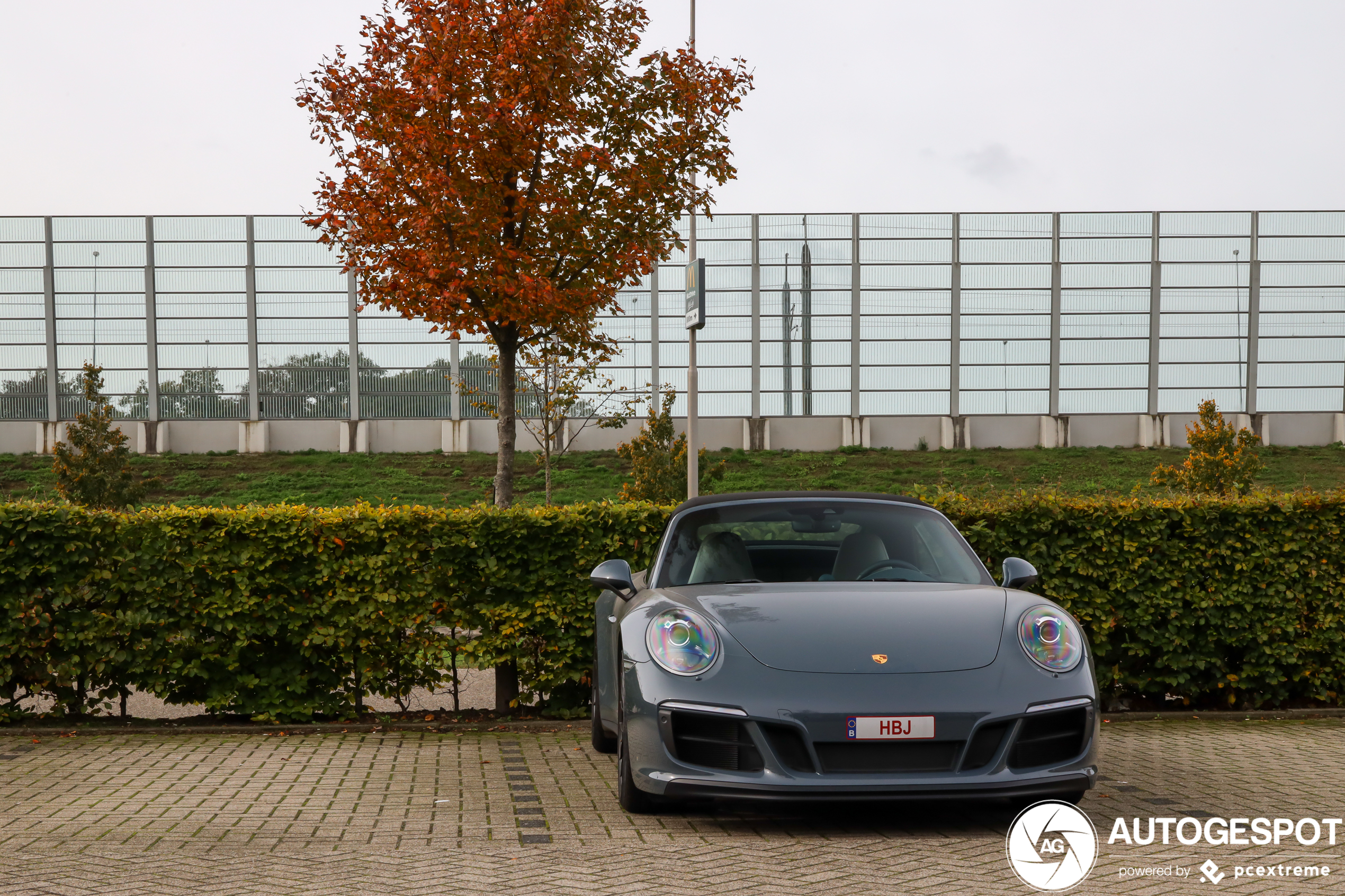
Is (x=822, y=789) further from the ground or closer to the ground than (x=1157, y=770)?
further from the ground

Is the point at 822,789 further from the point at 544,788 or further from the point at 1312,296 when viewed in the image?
the point at 1312,296

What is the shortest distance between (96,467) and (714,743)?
83.6 ft

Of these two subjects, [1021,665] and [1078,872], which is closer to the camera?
[1078,872]

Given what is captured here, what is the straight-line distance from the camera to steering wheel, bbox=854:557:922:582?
593 centimetres

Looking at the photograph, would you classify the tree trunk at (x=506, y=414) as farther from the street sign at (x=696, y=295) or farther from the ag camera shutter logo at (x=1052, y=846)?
the ag camera shutter logo at (x=1052, y=846)

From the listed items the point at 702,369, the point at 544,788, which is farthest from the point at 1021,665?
the point at 702,369

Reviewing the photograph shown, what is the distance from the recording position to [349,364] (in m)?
47.4

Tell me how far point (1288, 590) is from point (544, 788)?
5.41 metres

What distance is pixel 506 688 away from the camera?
8.34 metres

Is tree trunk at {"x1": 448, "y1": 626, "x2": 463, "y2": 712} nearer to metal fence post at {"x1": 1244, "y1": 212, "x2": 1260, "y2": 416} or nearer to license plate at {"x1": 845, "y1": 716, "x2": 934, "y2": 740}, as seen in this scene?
license plate at {"x1": 845, "y1": 716, "x2": 934, "y2": 740}

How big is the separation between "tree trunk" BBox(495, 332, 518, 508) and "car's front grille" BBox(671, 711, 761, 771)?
25.0 feet

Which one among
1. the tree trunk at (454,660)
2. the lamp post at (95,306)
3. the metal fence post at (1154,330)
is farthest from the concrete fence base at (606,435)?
the tree trunk at (454,660)

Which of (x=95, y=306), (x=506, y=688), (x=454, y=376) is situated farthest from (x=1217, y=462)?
(x=95, y=306)

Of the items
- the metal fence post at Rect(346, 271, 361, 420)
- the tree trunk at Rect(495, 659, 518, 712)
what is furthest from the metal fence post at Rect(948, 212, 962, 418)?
the tree trunk at Rect(495, 659, 518, 712)
